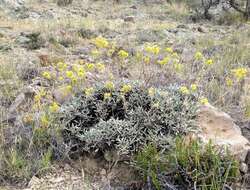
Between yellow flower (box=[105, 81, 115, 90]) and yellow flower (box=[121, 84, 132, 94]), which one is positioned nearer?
yellow flower (box=[121, 84, 132, 94])

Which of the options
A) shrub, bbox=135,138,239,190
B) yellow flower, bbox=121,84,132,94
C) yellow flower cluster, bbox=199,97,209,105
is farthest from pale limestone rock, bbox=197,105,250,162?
yellow flower, bbox=121,84,132,94

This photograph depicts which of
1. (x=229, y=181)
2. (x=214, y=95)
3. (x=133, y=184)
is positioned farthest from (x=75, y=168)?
(x=214, y=95)

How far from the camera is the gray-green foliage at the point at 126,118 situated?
3062mm

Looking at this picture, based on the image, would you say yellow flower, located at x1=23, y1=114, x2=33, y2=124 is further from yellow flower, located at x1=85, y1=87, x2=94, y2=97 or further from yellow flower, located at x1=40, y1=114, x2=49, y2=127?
yellow flower, located at x1=85, y1=87, x2=94, y2=97

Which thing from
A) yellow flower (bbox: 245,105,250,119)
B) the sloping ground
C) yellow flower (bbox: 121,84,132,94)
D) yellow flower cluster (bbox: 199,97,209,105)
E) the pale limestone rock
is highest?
yellow flower (bbox: 121,84,132,94)

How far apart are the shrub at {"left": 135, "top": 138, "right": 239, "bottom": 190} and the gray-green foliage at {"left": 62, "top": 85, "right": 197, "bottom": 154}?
0.69 ft

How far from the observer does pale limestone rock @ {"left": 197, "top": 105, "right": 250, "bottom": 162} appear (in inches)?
114

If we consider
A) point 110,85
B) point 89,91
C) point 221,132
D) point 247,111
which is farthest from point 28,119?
point 247,111

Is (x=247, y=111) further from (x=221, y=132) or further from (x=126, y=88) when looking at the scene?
(x=126, y=88)

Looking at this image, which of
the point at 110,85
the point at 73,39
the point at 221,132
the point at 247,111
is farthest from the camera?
the point at 73,39

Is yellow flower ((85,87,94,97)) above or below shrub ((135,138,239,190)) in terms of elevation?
above

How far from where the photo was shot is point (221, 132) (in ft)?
10.4

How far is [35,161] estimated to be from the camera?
9.78 ft

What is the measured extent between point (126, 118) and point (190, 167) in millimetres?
791
